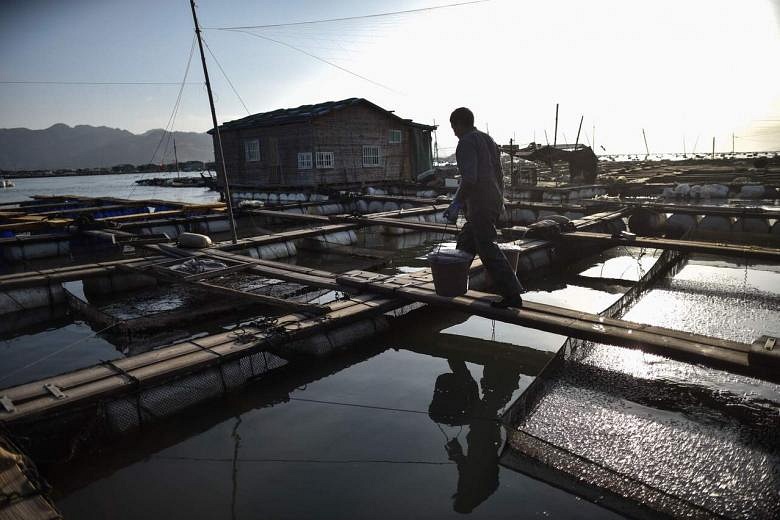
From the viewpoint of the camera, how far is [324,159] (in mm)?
29219

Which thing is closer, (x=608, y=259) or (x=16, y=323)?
(x=16, y=323)

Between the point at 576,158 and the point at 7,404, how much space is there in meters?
32.5

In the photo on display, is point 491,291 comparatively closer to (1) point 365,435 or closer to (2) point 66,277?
(1) point 365,435

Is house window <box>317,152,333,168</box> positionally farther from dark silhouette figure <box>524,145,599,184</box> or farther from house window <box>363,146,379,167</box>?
dark silhouette figure <box>524,145,599,184</box>

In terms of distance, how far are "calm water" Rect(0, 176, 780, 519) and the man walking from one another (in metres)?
1.30

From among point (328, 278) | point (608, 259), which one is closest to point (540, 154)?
point (608, 259)

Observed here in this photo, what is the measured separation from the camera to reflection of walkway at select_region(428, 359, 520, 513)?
3616 mm

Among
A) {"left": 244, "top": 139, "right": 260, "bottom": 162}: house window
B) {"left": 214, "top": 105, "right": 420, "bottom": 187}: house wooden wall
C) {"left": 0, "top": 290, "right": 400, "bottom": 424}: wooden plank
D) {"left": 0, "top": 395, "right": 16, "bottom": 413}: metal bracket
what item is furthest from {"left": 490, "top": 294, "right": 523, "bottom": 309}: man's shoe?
{"left": 244, "top": 139, "right": 260, "bottom": 162}: house window

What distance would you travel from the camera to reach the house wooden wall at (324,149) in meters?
29.0

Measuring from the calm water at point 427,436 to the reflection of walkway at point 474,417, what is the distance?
17mm

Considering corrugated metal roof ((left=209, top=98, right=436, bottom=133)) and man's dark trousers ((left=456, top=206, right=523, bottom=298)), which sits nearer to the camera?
man's dark trousers ((left=456, top=206, right=523, bottom=298))

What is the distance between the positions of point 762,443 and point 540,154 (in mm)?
27587

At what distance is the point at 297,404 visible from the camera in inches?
198

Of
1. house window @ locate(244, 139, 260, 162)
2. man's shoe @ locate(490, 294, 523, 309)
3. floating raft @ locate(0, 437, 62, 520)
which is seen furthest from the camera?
house window @ locate(244, 139, 260, 162)
